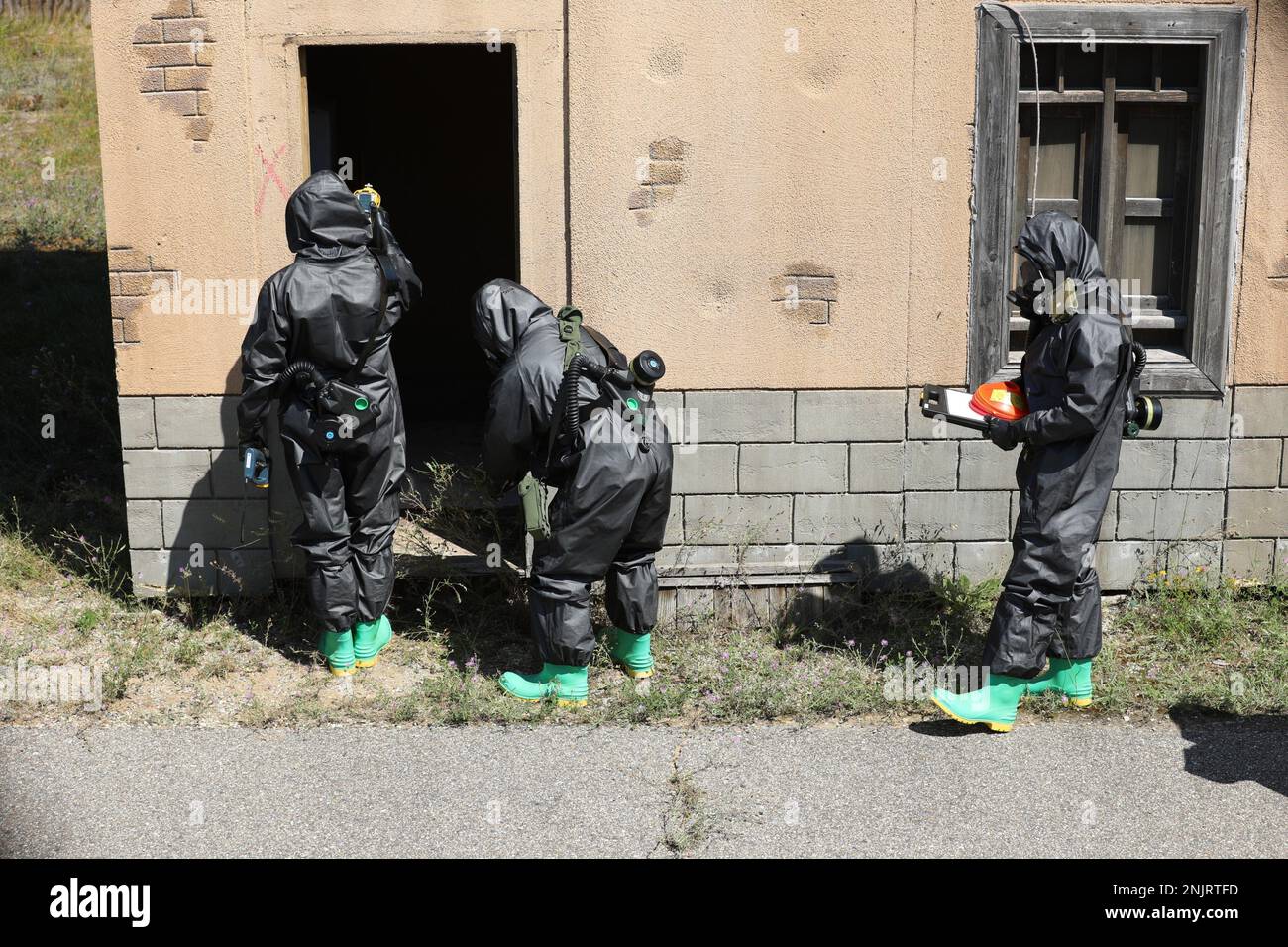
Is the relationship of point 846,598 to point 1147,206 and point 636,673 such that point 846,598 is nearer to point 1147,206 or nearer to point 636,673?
point 636,673

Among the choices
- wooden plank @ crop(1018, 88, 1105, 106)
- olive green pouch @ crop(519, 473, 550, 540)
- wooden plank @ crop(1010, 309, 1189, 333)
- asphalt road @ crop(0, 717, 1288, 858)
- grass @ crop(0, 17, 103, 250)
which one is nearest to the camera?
asphalt road @ crop(0, 717, 1288, 858)

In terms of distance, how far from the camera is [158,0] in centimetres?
599

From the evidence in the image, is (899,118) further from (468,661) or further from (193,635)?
(193,635)

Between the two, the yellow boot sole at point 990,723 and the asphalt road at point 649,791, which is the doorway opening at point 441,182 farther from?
the yellow boot sole at point 990,723

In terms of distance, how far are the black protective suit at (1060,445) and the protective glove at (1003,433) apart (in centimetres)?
2

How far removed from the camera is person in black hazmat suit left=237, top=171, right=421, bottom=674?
5.59 metres

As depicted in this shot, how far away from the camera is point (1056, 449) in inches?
209

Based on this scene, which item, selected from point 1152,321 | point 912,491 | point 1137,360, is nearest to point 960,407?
point 1137,360

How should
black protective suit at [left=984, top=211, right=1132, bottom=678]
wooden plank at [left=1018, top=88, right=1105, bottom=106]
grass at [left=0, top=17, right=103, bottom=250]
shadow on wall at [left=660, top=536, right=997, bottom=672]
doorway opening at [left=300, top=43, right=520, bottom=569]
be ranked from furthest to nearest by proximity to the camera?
1. grass at [left=0, top=17, right=103, bottom=250]
2. doorway opening at [left=300, top=43, right=520, bottom=569]
3. shadow on wall at [left=660, top=536, right=997, bottom=672]
4. wooden plank at [left=1018, top=88, right=1105, bottom=106]
5. black protective suit at [left=984, top=211, right=1132, bottom=678]

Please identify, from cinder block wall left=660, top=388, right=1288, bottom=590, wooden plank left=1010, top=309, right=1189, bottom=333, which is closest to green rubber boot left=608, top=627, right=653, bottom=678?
cinder block wall left=660, top=388, right=1288, bottom=590

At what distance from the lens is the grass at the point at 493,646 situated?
5605 mm

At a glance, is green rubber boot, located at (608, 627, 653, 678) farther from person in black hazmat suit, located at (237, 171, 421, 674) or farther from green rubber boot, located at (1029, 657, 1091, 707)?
green rubber boot, located at (1029, 657, 1091, 707)
